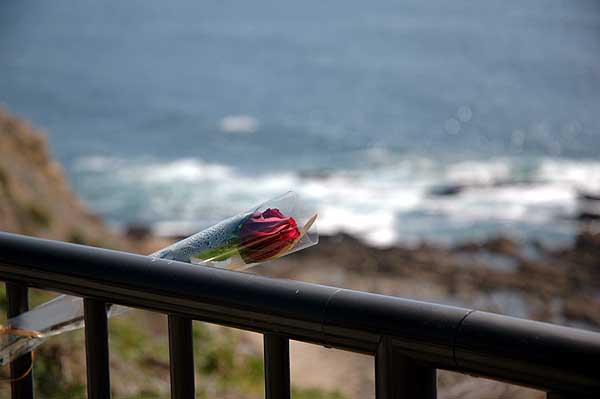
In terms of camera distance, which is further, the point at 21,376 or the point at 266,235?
the point at 21,376

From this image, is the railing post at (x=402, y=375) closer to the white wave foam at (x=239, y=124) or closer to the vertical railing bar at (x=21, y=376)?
the vertical railing bar at (x=21, y=376)

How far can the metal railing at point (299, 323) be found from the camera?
105cm

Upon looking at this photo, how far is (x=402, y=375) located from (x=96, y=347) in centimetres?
56

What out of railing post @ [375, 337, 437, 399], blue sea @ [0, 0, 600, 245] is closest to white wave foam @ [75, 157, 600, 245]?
blue sea @ [0, 0, 600, 245]

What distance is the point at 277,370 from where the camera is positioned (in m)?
1.33

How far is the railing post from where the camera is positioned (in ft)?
3.90

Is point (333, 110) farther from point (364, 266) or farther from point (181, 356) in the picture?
point (181, 356)

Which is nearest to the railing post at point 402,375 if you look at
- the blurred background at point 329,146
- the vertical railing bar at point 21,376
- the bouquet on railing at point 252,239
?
the bouquet on railing at point 252,239

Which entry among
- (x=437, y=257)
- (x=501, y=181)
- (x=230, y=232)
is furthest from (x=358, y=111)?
(x=230, y=232)

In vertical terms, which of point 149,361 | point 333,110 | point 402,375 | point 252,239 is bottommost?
point 149,361

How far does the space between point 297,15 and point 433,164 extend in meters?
35.8

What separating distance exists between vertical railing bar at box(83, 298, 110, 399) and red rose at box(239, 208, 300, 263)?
25 cm

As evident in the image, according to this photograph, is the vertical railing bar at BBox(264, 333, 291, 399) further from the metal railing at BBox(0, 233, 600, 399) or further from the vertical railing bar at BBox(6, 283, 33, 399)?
the vertical railing bar at BBox(6, 283, 33, 399)

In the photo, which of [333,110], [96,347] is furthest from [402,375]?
[333,110]
